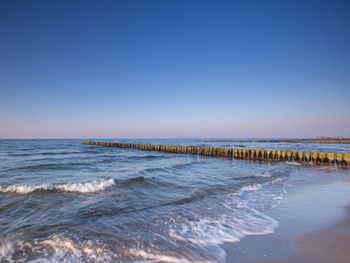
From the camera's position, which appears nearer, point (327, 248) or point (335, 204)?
point (327, 248)

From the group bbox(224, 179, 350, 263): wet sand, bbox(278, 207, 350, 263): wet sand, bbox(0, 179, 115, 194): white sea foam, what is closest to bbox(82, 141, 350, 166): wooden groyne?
bbox(224, 179, 350, 263): wet sand

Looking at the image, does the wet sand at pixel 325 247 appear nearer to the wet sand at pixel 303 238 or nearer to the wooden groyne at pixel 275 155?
the wet sand at pixel 303 238

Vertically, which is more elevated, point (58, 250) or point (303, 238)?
point (303, 238)

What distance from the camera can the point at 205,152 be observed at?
109 ft

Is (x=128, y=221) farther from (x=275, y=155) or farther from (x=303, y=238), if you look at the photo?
(x=275, y=155)

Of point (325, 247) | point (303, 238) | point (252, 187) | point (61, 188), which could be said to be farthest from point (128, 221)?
point (252, 187)

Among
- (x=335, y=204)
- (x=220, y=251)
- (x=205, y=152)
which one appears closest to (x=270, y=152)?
(x=205, y=152)

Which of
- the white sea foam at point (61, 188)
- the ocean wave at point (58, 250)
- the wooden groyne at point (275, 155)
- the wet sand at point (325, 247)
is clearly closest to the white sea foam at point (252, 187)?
the wet sand at point (325, 247)

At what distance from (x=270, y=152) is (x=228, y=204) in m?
19.3

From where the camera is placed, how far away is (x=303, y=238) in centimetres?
464

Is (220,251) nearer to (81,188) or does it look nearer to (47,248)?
(47,248)

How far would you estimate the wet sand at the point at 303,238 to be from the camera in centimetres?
385

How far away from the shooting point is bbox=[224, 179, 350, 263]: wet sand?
12.6 feet

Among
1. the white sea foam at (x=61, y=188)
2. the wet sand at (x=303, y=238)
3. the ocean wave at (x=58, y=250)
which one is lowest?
the white sea foam at (x=61, y=188)
